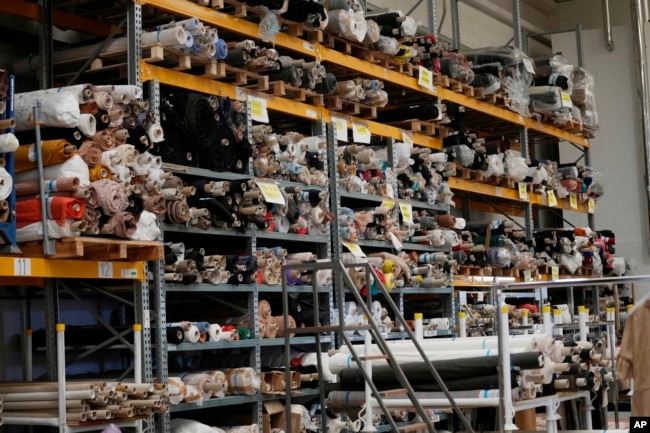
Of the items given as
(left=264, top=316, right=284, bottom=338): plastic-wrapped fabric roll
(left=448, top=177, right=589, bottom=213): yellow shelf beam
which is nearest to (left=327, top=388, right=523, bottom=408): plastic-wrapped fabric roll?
(left=264, top=316, right=284, bottom=338): plastic-wrapped fabric roll

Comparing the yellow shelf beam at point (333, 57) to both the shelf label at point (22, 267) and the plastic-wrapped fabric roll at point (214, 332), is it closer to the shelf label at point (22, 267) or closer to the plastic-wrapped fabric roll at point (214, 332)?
the shelf label at point (22, 267)

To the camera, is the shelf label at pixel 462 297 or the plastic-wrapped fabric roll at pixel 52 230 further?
the shelf label at pixel 462 297

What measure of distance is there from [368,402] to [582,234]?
9637 millimetres

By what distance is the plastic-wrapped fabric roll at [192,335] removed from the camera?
330 inches

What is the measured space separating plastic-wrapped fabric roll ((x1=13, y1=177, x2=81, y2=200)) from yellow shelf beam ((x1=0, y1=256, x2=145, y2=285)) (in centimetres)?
49

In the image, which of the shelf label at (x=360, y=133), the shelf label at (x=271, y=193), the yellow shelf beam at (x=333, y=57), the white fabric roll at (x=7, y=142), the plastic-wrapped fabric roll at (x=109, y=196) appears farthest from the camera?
the shelf label at (x=360, y=133)

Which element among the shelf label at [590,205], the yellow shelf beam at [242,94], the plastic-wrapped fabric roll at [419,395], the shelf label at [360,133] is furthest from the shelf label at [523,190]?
the plastic-wrapped fabric roll at [419,395]

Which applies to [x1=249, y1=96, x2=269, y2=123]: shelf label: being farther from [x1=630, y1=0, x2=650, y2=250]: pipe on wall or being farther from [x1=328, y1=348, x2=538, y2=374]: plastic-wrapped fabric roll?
[x1=630, y1=0, x2=650, y2=250]: pipe on wall

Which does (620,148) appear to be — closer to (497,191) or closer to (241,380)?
(497,191)

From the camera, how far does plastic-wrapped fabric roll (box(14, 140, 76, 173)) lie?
23.5 ft

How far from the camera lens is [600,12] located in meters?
20.6

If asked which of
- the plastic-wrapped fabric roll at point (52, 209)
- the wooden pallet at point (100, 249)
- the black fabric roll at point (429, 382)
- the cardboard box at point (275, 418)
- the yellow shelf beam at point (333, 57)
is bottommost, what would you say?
the cardboard box at point (275, 418)

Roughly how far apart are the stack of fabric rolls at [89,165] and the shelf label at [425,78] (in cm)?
501

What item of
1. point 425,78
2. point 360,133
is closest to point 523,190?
point 425,78
